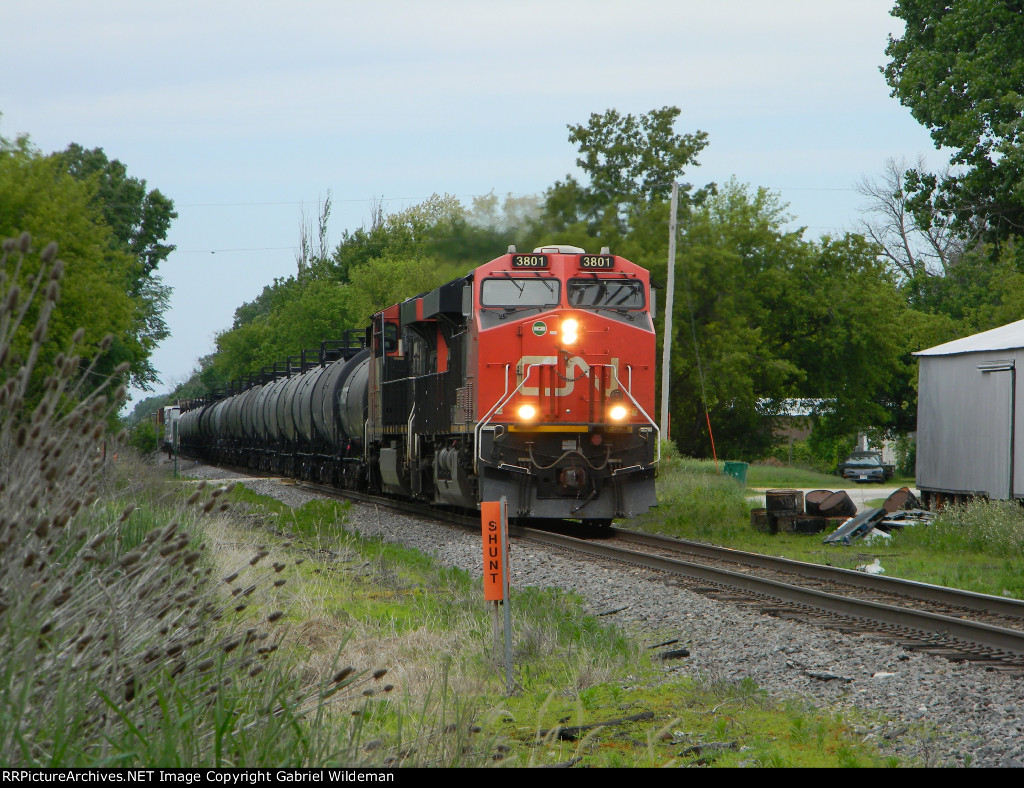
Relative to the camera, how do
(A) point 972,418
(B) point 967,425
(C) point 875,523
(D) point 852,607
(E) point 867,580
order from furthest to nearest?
(B) point 967,425 → (A) point 972,418 → (C) point 875,523 → (E) point 867,580 → (D) point 852,607

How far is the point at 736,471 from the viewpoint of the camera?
28.2m

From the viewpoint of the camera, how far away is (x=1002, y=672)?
6.69 metres

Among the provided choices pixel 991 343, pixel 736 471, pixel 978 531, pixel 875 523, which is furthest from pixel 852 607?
pixel 736 471

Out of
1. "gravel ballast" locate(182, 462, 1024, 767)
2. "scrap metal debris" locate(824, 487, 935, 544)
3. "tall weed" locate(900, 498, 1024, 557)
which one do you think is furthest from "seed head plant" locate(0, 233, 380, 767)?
"scrap metal debris" locate(824, 487, 935, 544)

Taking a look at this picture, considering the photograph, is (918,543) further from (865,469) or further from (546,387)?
(865,469)

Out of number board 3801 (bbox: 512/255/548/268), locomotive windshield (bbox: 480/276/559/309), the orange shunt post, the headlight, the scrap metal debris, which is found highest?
number board 3801 (bbox: 512/255/548/268)

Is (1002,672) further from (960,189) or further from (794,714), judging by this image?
(960,189)

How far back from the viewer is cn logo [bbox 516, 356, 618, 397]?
15384 millimetres

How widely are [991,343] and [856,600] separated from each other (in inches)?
375

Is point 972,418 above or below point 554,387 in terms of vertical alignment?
below

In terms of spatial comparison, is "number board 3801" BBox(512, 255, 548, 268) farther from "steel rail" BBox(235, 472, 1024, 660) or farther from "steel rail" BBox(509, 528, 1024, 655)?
"steel rail" BBox(509, 528, 1024, 655)

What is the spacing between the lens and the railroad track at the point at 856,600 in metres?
7.69

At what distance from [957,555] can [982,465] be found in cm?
349

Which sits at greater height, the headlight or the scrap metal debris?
the headlight
